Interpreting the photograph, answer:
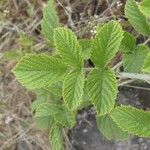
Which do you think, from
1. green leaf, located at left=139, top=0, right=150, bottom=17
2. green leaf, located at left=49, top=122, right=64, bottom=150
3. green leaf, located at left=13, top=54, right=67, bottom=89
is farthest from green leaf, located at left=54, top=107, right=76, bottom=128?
green leaf, located at left=139, top=0, right=150, bottom=17

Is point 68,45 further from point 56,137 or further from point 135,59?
point 56,137

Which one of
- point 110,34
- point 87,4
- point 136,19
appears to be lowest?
point 87,4

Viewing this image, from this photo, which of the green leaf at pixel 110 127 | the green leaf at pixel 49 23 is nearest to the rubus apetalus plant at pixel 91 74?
the green leaf at pixel 49 23

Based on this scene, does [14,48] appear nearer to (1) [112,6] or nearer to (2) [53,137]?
(1) [112,6]

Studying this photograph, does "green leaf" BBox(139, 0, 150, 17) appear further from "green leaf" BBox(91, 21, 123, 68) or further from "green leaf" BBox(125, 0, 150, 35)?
"green leaf" BBox(125, 0, 150, 35)

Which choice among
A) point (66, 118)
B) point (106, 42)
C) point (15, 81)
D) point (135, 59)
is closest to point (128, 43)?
point (135, 59)

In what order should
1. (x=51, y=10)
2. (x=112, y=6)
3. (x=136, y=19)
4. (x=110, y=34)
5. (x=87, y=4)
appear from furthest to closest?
(x=87, y=4) < (x=112, y=6) < (x=51, y=10) < (x=136, y=19) < (x=110, y=34)

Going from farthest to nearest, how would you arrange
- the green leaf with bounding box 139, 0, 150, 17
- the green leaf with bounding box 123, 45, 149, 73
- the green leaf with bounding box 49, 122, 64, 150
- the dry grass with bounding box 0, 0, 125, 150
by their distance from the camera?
1. the dry grass with bounding box 0, 0, 125, 150
2. the green leaf with bounding box 49, 122, 64, 150
3. the green leaf with bounding box 123, 45, 149, 73
4. the green leaf with bounding box 139, 0, 150, 17

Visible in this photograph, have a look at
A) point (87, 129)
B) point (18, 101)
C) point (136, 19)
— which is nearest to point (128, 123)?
point (136, 19)
